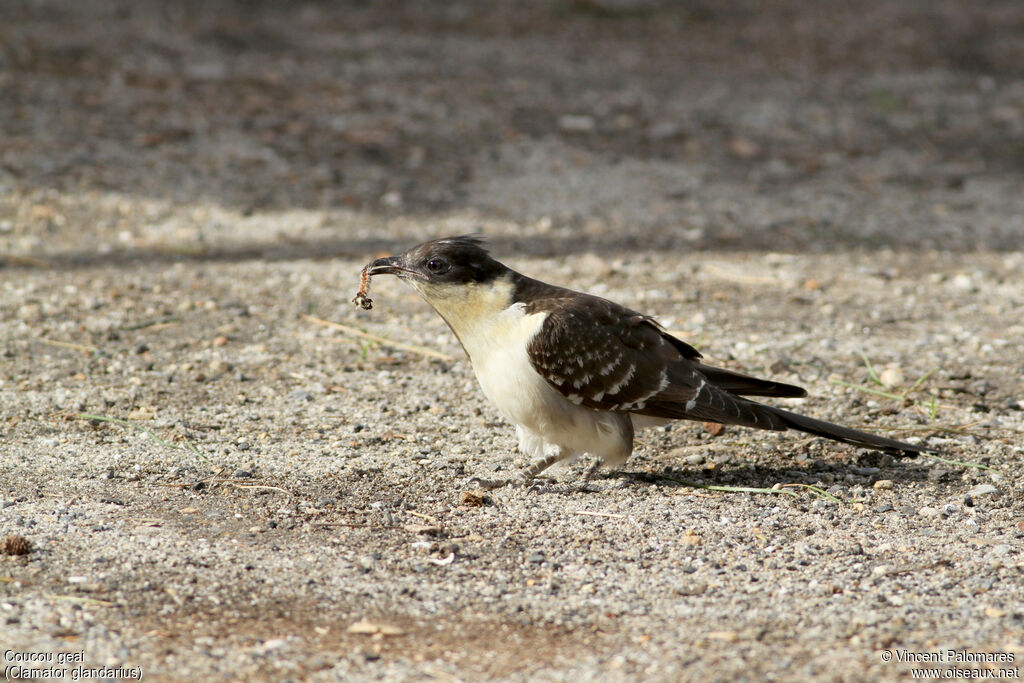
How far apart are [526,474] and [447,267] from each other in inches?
34.6

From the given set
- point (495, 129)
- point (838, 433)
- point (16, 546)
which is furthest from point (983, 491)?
point (495, 129)

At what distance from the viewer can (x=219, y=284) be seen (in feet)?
→ 21.8

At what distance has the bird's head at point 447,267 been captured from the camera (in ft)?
14.4

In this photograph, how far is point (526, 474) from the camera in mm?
4438

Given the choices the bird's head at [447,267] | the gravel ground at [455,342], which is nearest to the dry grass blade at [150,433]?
the gravel ground at [455,342]

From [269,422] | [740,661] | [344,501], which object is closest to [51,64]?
[269,422]

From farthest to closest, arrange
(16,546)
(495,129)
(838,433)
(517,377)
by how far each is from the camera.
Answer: (495,129) < (838,433) < (517,377) < (16,546)

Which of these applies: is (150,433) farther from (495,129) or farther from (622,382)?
(495,129)

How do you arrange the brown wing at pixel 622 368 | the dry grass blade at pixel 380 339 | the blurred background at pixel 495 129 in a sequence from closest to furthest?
1. the brown wing at pixel 622 368
2. the dry grass blade at pixel 380 339
3. the blurred background at pixel 495 129

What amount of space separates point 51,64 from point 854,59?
7.94 metres

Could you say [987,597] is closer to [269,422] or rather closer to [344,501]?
[344,501]

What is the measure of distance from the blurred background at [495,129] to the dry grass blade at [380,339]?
3.76 ft

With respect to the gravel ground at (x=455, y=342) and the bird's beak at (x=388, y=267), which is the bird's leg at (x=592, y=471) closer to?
the gravel ground at (x=455, y=342)

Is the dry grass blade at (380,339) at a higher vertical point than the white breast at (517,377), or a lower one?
lower
